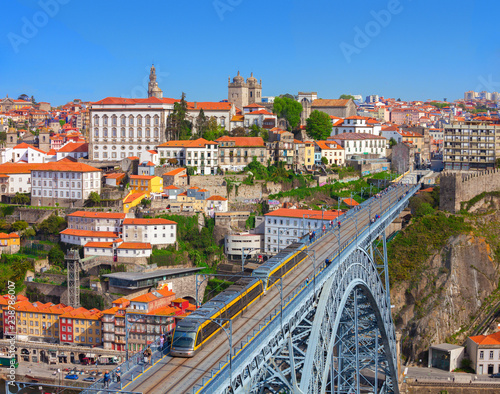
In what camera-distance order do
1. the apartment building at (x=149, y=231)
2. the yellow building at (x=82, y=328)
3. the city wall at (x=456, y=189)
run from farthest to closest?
the city wall at (x=456, y=189)
the apartment building at (x=149, y=231)
the yellow building at (x=82, y=328)

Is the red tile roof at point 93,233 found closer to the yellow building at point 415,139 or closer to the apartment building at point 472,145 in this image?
the apartment building at point 472,145

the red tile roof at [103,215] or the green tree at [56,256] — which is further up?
the red tile roof at [103,215]

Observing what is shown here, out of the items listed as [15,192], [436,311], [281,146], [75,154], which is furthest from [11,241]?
[436,311]

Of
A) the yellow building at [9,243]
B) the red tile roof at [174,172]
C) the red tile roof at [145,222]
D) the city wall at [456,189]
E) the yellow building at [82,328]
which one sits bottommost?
the yellow building at [82,328]

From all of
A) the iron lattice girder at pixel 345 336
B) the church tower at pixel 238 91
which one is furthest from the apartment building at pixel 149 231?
the church tower at pixel 238 91

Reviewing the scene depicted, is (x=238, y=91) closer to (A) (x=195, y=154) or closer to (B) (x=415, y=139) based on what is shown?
(B) (x=415, y=139)

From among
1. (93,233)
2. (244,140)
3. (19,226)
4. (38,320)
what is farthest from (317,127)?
(38,320)

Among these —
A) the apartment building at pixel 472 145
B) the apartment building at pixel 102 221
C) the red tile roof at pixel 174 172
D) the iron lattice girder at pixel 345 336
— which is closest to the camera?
the iron lattice girder at pixel 345 336
